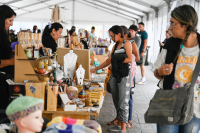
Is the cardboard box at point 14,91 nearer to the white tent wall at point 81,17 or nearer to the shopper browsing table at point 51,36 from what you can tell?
the shopper browsing table at point 51,36

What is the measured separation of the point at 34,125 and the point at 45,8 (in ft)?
59.8

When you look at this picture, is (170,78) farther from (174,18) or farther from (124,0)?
(124,0)

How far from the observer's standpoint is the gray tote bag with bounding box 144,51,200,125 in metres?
1.41

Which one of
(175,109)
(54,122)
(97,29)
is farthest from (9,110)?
(97,29)

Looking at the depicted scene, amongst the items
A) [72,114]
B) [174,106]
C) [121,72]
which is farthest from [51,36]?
[174,106]

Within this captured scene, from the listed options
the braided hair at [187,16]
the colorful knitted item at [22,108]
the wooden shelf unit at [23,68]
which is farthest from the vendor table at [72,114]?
the braided hair at [187,16]

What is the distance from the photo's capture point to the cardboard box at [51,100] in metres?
2.08

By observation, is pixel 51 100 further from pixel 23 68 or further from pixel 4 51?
pixel 4 51

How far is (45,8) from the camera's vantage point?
59.3 ft

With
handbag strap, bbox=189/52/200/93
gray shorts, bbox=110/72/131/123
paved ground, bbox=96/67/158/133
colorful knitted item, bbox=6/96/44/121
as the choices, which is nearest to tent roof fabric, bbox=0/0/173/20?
paved ground, bbox=96/67/158/133

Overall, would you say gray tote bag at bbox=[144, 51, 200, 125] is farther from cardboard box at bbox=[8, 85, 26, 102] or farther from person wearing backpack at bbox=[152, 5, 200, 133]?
Result: cardboard box at bbox=[8, 85, 26, 102]

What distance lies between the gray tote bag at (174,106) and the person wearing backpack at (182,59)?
14 millimetres

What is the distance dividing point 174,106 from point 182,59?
34 centimetres

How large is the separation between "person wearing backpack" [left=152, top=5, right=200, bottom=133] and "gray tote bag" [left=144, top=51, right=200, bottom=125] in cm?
1
